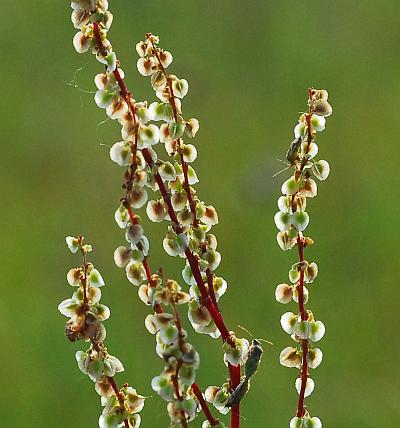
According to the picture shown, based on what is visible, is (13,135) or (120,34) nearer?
Answer: (13,135)

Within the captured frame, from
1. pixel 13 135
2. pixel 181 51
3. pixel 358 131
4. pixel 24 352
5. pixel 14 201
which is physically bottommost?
pixel 24 352

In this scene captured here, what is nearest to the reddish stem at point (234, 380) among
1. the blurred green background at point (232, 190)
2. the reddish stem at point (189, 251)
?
the reddish stem at point (189, 251)

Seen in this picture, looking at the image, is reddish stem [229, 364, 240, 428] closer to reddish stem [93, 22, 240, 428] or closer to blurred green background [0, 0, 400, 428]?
reddish stem [93, 22, 240, 428]

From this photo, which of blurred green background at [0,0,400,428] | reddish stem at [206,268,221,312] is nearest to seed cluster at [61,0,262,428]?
reddish stem at [206,268,221,312]

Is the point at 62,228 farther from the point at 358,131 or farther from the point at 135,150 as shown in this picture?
the point at 135,150

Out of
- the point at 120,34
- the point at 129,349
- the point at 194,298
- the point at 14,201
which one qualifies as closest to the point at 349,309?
the point at 129,349

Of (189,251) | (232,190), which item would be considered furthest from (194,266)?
(232,190)

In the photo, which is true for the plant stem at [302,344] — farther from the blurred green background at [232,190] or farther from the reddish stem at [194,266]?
the blurred green background at [232,190]
